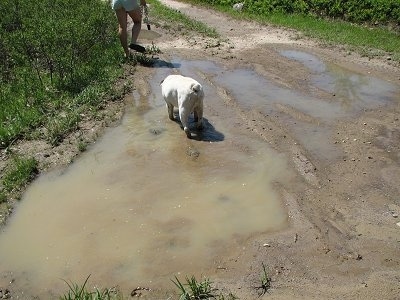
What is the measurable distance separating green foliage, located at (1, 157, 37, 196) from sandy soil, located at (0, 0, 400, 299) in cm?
21

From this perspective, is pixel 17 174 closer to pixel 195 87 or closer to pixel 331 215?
pixel 195 87

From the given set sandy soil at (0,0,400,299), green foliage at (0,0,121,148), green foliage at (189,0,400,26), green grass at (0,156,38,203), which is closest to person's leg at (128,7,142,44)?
green foliage at (0,0,121,148)

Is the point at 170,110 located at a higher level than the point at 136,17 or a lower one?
lower

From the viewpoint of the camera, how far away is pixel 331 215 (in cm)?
567

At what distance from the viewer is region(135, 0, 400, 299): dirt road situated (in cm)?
469

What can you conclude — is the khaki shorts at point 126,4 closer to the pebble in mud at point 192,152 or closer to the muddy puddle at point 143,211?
the muddy puddle at point 143,211

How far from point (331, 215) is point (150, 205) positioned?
230 cm

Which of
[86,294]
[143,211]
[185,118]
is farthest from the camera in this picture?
[185,118]

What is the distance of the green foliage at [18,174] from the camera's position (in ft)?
20.7

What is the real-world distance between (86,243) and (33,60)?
22.6ft

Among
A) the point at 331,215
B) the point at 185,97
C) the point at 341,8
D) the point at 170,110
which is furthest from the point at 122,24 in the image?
the point at 341,8

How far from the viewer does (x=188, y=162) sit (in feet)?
22.7

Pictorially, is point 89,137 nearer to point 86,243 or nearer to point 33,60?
point 86,243

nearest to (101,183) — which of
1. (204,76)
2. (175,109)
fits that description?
(175,109)
